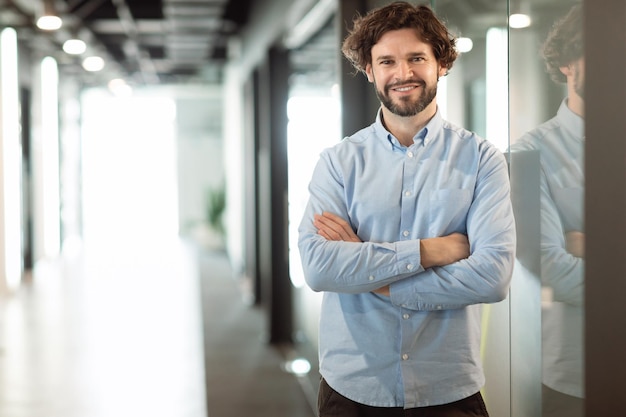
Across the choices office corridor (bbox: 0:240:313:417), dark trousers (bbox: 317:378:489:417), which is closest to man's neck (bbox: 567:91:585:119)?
dark trousers (bbox: 317:378:489:417)

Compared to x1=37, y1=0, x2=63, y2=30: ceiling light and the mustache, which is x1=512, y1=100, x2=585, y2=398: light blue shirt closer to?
the mustache

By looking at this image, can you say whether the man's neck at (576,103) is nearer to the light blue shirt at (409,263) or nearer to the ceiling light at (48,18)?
the light blue shirt at (409,263)

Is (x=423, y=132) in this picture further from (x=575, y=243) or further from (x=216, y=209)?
(x=216, y=209)

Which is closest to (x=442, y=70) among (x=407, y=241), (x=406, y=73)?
(x=406, y=73)

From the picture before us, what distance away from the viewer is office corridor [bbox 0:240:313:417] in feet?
14.1

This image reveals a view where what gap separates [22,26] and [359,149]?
798cm

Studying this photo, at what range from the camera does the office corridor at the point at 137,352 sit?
14.1 ft

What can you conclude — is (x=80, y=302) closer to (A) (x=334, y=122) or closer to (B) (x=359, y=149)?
(A) (x=334, y=122)

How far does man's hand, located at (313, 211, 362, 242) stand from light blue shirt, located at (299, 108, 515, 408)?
0.02m

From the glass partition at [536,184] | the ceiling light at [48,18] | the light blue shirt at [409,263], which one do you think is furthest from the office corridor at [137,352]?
the ceiling light at [48,18]

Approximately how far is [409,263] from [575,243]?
41 cm

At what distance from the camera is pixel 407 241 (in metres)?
1.75

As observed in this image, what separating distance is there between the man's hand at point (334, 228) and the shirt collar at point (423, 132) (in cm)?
22

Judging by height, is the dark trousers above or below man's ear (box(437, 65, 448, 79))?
below
